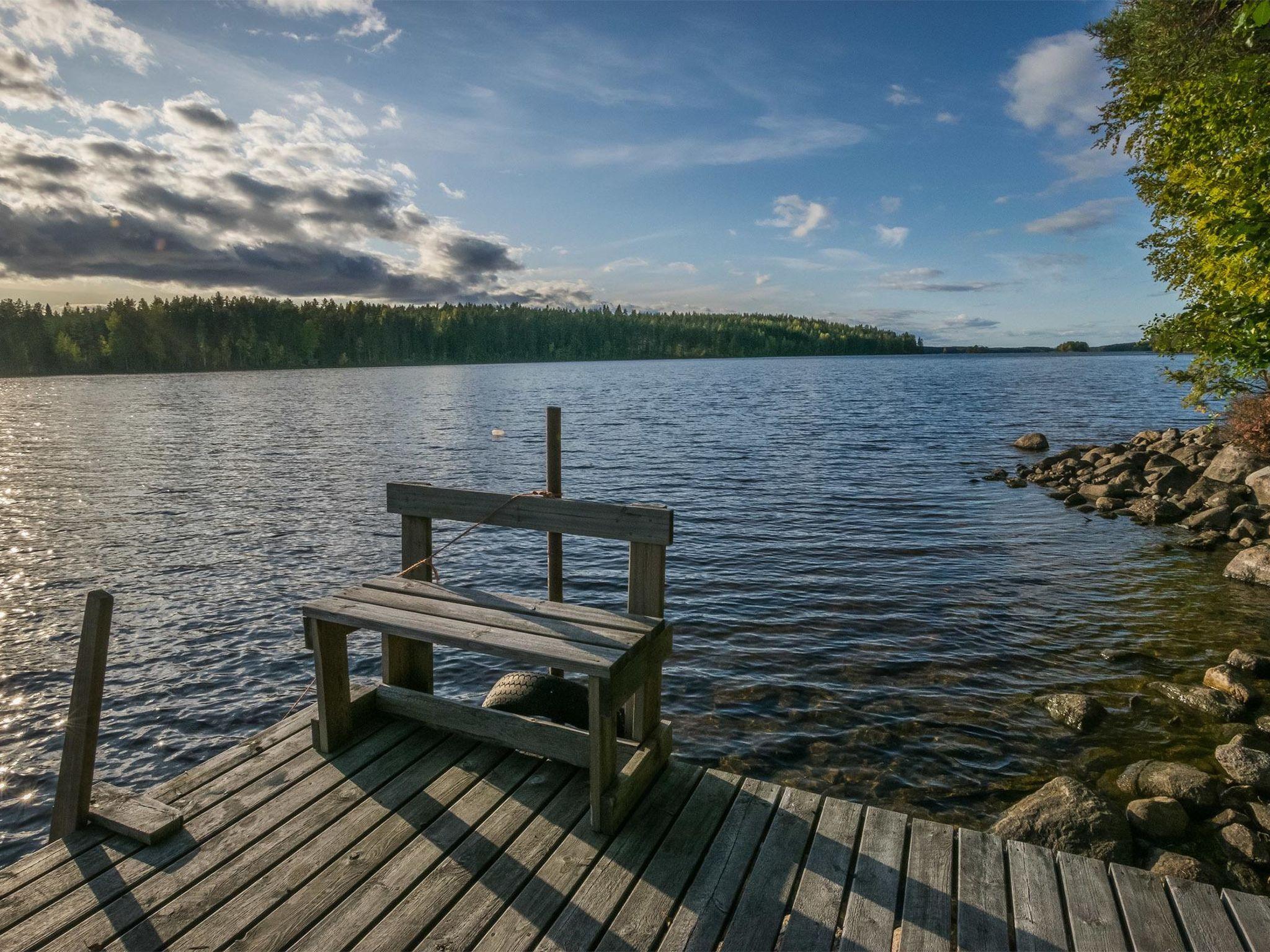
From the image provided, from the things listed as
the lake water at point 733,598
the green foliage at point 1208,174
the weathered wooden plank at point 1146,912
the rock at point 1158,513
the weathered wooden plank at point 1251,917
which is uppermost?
the green foliage at point 1208,174

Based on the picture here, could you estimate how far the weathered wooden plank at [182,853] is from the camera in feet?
12.2

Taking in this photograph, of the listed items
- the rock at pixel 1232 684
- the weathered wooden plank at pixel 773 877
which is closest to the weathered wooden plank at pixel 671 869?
the weathered wooden plank at pixel 773 877

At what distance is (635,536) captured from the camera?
5.29m

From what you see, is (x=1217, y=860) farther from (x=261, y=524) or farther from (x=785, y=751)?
(x=261, y=524)

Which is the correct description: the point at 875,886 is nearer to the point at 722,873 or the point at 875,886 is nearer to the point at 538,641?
the point at 722,873

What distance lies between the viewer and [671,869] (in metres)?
4.26

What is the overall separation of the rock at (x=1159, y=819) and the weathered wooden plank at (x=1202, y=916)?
2.35 meters

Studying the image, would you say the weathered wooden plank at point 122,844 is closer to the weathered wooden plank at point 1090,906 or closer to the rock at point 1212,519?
the weathered wooden plank at point 1090,906

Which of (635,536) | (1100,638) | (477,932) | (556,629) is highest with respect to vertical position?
(635,536)

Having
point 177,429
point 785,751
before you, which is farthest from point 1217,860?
point 177,429

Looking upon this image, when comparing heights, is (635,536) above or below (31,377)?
above

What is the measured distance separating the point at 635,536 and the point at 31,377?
165020 millimetres

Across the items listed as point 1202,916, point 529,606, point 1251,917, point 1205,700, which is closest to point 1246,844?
point 1251,917

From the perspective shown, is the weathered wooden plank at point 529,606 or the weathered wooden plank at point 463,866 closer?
the weathered wooden plank at point 463,866
